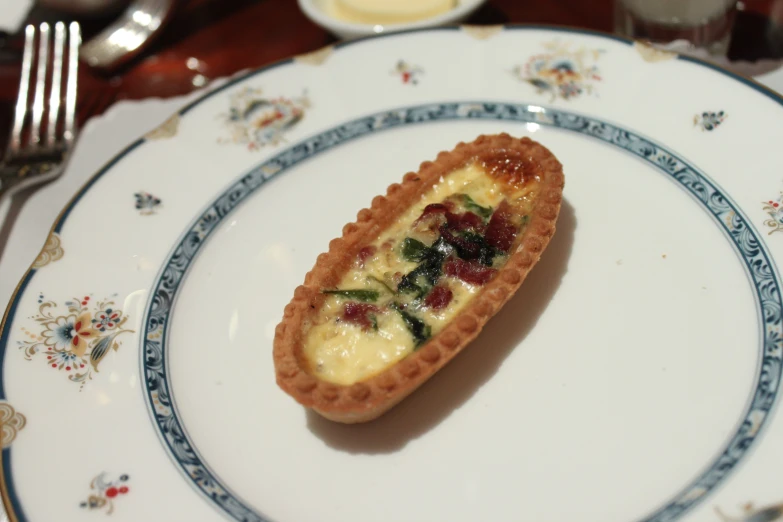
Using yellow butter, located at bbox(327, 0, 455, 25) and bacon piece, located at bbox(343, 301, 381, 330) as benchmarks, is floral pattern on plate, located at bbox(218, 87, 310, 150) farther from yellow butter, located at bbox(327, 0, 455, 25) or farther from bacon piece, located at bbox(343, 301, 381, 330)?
bacon piece, located at bbox(343, 301, 381, 330)

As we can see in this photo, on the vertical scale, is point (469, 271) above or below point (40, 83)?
below

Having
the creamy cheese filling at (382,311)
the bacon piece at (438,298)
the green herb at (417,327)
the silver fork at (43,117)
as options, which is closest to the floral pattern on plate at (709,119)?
the creamy cheese filling at (382,311)

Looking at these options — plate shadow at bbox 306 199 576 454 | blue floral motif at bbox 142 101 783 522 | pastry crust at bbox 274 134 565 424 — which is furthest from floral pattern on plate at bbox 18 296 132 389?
plate shadow at bbox 306 199 576 454

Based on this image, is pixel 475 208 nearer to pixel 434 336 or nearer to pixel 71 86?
pixel 434 336

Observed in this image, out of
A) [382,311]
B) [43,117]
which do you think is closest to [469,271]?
[382,311]

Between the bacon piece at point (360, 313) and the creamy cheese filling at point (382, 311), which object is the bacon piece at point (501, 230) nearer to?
the creamy cheese filling at point (382, 311)

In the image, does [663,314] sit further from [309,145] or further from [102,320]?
[102,320]
